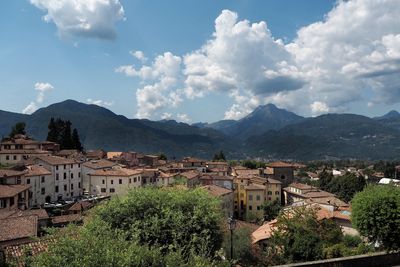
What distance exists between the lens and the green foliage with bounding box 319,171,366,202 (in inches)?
3552

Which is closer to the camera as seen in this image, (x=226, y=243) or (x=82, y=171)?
(x=226, y=243)

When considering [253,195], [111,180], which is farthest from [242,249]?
[253,195]

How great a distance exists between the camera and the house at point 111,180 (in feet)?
215

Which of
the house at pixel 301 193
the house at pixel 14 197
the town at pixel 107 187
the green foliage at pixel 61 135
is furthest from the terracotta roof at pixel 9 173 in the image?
the house at pixel 301 193

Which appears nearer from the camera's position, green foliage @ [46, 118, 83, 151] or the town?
the town

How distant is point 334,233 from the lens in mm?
25469

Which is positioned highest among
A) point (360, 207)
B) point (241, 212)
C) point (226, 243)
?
point (360, 207)

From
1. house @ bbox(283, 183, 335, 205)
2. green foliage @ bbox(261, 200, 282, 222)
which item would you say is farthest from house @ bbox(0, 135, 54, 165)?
house @ bbox(283, 183, 335, 205)

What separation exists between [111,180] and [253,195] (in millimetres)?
27118

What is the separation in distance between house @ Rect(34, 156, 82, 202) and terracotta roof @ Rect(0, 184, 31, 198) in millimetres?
9455

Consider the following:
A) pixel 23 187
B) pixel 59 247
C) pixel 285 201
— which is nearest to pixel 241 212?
pixel 285 201

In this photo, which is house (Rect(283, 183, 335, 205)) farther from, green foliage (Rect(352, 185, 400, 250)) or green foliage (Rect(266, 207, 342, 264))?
green foliage (Rect(352, 185, 400, 250))

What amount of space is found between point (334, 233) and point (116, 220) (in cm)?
1359

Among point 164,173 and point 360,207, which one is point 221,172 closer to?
point 164,173
